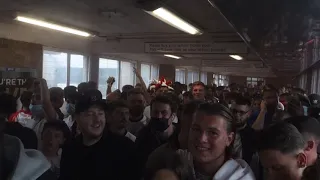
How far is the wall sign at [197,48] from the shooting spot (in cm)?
852

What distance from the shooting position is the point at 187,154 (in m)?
1.89

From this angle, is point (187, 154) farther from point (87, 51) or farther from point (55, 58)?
point (87, 51)

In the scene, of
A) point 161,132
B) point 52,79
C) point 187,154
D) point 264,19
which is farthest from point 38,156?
point 52,79

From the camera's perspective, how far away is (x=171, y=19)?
217 inches

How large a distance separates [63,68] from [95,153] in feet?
23.2

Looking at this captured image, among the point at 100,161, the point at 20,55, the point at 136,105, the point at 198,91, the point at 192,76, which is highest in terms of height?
the point at 20,55

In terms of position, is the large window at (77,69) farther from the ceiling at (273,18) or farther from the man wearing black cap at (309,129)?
the man wearing black cap at (309,129)

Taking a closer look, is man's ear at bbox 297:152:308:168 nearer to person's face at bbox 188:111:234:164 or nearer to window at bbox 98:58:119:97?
person's face at bbox 188:111:234:164

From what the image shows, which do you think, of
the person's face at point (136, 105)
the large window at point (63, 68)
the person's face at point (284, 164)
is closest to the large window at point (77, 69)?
the large window at point (63, 68)

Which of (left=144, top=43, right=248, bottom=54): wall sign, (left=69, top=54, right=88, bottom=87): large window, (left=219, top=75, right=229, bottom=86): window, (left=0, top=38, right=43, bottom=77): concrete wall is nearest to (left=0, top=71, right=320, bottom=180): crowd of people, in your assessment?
(left=0, top=38, right=43, bottom=77): concrete wall

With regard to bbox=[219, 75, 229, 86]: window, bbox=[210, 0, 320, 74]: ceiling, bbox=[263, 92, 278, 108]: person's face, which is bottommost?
bbox=[263, 92, 278, 108]: person's face

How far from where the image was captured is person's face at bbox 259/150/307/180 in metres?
1.62

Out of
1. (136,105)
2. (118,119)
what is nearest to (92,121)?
(118,119)

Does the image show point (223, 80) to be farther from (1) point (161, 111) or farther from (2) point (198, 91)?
(1) point (161, 111)
